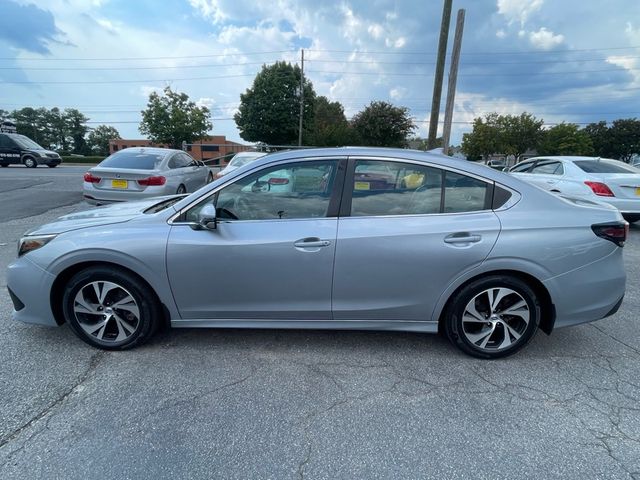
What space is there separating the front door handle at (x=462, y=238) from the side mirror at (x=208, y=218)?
1709mm

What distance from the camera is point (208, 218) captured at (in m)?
2.57

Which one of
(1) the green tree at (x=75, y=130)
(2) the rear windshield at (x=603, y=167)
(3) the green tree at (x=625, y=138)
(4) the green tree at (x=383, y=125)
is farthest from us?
(1) the green tree at (x=75, y=130)

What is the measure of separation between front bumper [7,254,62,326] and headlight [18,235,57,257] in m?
0.06

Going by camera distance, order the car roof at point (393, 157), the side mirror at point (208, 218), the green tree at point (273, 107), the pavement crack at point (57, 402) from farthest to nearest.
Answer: the green tree at point (273, 107)
the car roof at point (393, 157)
the side mirror at point (208, 218)
the pavement crack at point (57, 402)

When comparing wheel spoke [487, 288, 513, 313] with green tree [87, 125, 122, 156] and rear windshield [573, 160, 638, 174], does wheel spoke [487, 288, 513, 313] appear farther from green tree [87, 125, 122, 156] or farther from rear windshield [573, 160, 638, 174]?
green tree [87, 125, 122, 156]

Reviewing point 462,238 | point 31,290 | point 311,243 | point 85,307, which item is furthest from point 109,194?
point 462,238

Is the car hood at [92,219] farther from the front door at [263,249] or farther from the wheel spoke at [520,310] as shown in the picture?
the wheel spoke at [520,310]

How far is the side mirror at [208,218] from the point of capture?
101 inches

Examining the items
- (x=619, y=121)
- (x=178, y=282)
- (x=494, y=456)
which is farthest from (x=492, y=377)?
(x=619, y=121)

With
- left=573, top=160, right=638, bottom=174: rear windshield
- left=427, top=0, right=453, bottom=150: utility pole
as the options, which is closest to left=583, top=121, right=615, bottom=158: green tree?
left=427, top=0, right=453, bottom=150: utility pole

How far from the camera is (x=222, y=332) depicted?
319cm

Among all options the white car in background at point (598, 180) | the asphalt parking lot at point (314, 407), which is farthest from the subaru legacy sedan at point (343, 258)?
the white car in background at point (598, 180)

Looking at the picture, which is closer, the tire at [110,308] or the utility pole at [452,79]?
the tire at [110,308]

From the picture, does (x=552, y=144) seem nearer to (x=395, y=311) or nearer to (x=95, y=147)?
(x=395, y=311)
